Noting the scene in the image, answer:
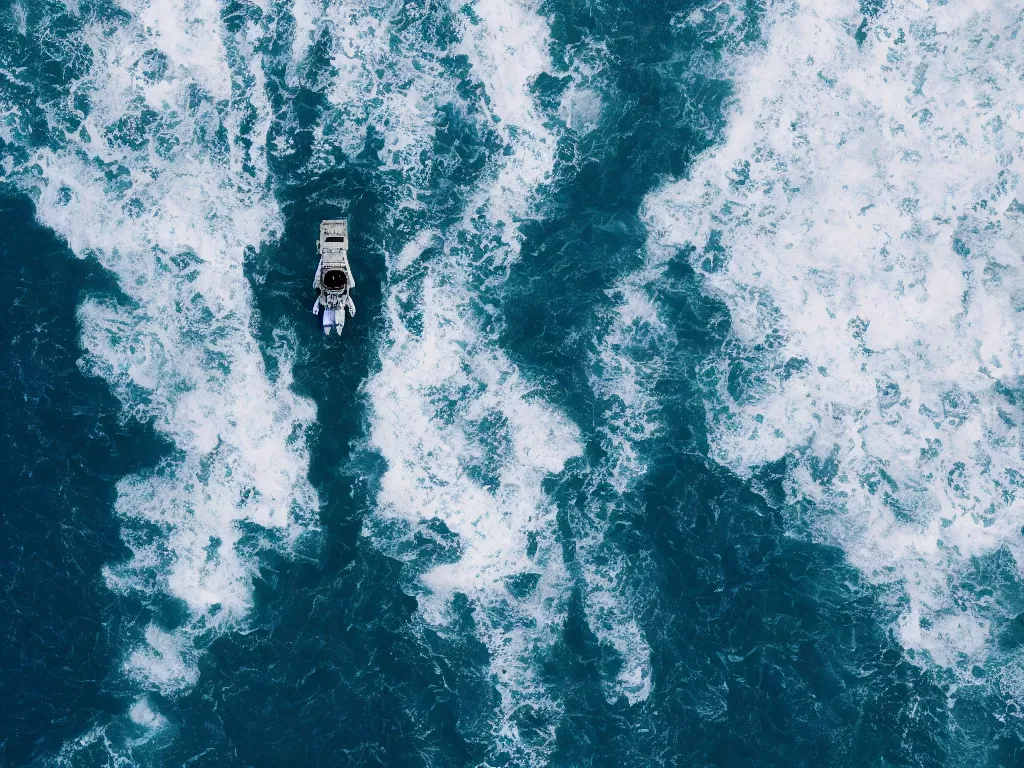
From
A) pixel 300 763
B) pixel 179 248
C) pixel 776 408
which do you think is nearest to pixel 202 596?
pixel 300 763

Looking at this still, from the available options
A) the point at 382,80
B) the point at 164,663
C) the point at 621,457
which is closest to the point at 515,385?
the point at 621,457

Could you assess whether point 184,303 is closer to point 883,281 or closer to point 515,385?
point 515,385

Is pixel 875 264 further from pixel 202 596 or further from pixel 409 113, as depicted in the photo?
pixel 202 596

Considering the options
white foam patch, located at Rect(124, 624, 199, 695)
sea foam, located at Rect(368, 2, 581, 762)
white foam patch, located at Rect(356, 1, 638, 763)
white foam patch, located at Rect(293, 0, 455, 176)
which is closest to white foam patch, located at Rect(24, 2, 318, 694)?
white foam patch, located at Rect(124, 624, 199, 695)

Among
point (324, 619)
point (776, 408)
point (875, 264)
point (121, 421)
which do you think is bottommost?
point (324, 619)

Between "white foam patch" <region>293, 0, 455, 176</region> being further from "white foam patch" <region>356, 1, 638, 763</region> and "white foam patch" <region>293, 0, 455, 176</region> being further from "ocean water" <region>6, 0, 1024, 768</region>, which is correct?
"white foam patch" <region>356, 1, 638, 763</region>

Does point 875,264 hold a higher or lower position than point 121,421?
higher
